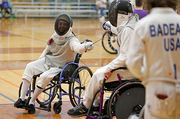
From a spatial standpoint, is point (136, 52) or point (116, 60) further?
point (116, 60)

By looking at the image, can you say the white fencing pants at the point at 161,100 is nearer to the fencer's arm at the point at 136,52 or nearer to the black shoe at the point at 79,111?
the fencer's arm at the point at 136,52

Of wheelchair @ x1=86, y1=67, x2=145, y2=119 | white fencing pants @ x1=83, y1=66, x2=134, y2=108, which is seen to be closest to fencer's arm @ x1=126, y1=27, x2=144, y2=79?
wheelchair @ x1=86, y1=67, x2=145, y2=119

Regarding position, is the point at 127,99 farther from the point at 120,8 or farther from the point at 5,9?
the point at 5,9

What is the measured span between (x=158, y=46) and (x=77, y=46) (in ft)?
6.90

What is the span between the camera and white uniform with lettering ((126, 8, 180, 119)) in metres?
2.34

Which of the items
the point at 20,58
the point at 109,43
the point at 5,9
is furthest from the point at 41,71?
the point at 5,9

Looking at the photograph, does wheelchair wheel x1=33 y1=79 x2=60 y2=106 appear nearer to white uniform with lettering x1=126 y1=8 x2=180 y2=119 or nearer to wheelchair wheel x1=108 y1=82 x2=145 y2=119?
wheelchair wheel x1=108 y1=82 x2=145 y2=119

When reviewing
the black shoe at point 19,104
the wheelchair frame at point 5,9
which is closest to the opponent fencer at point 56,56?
the black shoe at point 19,104

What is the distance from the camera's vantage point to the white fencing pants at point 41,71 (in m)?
4.32

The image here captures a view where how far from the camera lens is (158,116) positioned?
2375 mm

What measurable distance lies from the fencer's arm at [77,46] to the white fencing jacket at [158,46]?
6.19ft

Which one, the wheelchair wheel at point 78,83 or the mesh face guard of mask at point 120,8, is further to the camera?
the wheelchair wheel at point 78,83

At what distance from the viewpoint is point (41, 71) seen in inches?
177

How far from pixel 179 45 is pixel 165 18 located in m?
0.21
